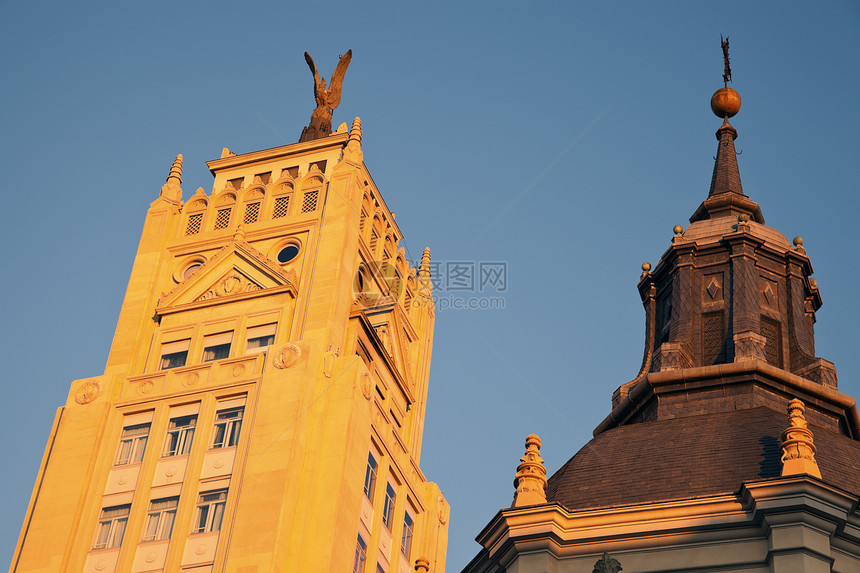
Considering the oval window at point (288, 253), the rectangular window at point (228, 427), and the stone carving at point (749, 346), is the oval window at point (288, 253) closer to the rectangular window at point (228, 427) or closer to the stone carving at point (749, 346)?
the rectangular window at point (228, 427)

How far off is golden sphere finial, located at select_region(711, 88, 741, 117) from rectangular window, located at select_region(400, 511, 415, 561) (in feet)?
68.6

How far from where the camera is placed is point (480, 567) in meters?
37.5

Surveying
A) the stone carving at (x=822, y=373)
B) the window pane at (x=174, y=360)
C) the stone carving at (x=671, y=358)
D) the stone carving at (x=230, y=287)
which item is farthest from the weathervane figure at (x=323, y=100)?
the stone carving at (x=822, y=373)

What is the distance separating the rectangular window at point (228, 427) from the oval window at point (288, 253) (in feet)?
24.7

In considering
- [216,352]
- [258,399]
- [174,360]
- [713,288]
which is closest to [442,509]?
[258,399]

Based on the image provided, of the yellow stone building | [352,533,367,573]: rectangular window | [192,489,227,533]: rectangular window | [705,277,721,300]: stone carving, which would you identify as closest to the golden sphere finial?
[705,277,721,300]: stone carving

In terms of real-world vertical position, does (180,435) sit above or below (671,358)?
below

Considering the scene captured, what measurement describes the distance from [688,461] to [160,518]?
2029 cm

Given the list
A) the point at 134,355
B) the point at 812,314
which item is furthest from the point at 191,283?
the point at 812,314

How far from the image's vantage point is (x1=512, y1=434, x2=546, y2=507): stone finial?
37.0m

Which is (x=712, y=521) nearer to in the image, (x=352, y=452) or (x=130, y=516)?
(x=352, y=452)

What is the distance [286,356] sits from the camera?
5112 centimetres

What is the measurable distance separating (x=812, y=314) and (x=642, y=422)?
9691 mm

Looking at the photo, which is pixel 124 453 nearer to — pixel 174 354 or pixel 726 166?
pixel 174 354
